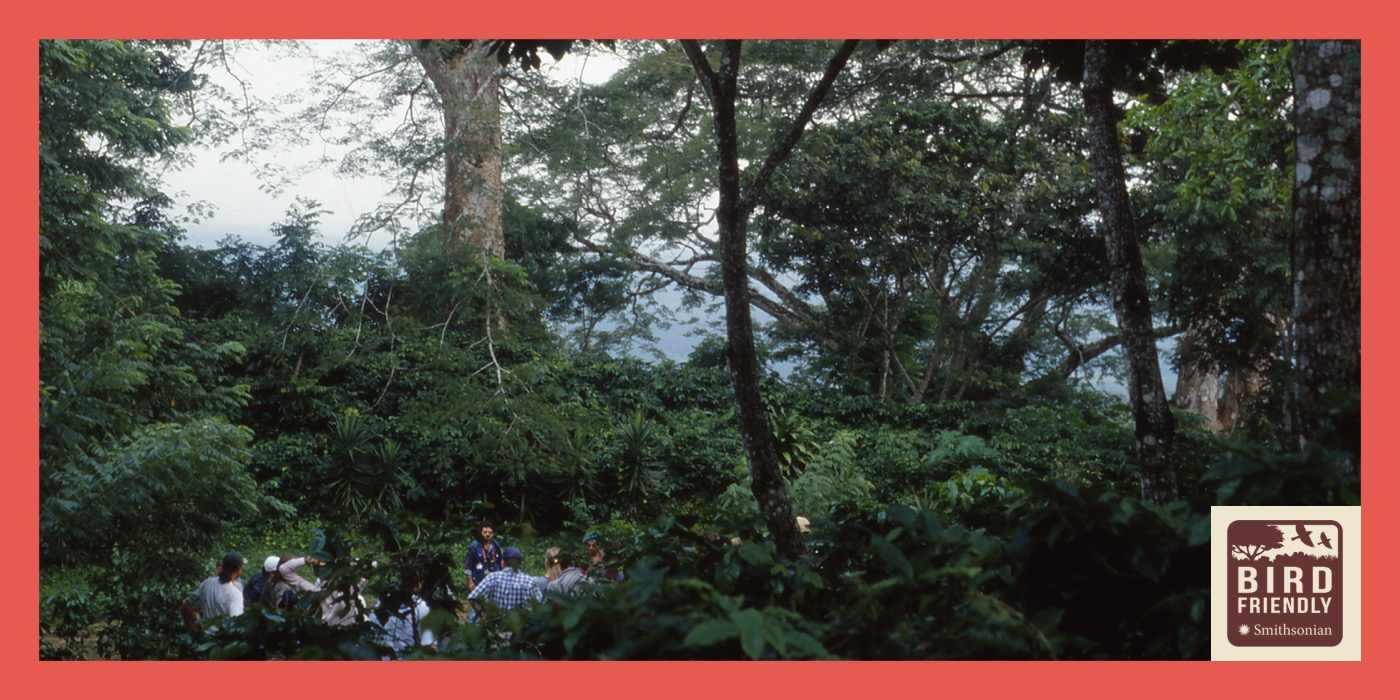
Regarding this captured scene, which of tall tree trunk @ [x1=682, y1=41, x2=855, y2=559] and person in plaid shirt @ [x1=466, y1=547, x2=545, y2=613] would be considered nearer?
tall tree trunk @ [x1=682, y1=41, x2=855, y2=559]

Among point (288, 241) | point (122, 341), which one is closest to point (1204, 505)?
point (122, 341)

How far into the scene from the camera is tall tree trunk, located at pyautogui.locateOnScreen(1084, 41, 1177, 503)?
3.08 m

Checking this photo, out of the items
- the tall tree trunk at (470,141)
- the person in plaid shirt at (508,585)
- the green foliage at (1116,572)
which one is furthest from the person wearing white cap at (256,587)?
the tall tree trunk at (470,141)

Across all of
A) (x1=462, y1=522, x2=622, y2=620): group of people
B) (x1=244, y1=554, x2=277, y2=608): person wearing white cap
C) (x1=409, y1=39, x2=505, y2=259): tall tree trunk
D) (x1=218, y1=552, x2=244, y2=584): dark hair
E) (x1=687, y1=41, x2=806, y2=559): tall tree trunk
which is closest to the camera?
(x1=462, y1=522, x2=622, y2=620): group of people

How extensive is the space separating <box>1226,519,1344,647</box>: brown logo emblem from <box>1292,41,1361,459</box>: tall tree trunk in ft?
0.78

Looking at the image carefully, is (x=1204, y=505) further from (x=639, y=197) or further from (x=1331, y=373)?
(x=639, y=197)

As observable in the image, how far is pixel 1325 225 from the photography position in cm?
246

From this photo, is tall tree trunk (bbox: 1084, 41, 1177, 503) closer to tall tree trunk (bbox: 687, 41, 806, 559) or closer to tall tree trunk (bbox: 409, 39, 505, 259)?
tall tree trunk (bbox: 687, 41, 806, 559)

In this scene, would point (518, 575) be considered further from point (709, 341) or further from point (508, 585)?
point (709, 341)

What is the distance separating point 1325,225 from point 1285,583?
2.80 ft

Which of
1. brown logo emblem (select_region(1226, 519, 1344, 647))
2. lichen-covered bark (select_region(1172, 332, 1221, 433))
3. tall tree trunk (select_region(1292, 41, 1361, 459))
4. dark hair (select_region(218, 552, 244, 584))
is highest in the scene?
tall tree trunk (select_region(1292, 41, 1361, 459))

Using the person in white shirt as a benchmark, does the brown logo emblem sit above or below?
above

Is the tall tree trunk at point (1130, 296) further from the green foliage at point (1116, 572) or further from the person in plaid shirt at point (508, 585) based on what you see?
the person in plaid shirt at point (508, 585)

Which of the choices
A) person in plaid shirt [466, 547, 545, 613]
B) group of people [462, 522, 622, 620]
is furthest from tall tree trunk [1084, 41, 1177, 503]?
person in plaid shirt [466, 547, 545, 613]
